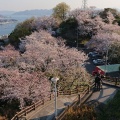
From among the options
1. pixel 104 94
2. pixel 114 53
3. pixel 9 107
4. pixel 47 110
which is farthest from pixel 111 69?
pixel 47 110

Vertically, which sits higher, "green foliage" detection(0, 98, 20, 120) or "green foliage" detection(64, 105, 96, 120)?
"green foliage" detection(64, 105, 96, 120)

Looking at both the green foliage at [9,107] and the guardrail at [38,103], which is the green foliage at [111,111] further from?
the green foliage at [9,107]

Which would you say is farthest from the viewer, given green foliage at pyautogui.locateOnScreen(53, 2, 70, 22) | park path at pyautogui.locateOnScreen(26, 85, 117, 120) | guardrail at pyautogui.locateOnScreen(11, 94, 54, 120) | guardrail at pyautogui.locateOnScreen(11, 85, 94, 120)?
green foliage at pyautogui.locateOnScreen(53, 2, 70, 22)

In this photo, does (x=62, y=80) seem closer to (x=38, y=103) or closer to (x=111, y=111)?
(x=38, y=103)

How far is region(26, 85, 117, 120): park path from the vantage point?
16531 mm

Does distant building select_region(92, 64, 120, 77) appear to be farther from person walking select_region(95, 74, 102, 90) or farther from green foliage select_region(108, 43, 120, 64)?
person walking select_region(95, 74, 102, 90)

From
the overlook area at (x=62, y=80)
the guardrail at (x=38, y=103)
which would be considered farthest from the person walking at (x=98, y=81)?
the guardrail at (x=38, y=103)

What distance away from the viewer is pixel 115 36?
139ft

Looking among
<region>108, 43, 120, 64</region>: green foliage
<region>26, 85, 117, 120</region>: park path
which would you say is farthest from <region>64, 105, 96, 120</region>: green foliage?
<region>108, 43, 120, 64</region>: green foliage

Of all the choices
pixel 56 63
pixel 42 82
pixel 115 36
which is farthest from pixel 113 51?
pixel 42 82

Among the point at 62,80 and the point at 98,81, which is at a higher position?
the point at 98,81

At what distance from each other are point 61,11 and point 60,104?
5383 centimetres

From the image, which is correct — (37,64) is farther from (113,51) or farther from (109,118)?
(113,51)

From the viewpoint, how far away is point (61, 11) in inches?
2731
